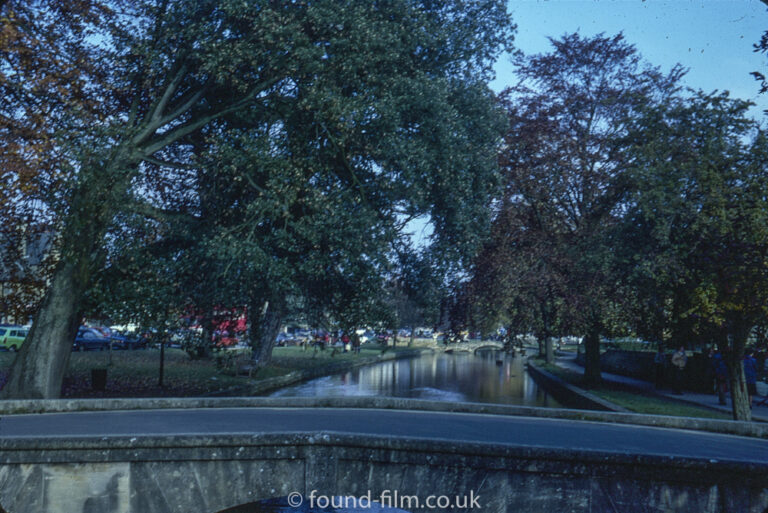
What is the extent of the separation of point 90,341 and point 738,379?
44317 millimetres

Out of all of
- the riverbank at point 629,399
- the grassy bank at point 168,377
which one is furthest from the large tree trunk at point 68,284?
the riverbank at point 629,399

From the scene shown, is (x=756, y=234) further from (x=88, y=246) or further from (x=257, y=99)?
(x=88, y=246)

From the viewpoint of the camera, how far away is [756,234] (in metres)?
14.4

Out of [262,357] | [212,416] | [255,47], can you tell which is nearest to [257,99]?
[255,47]

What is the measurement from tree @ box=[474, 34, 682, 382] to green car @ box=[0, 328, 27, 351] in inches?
1349

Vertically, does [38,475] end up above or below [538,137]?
below

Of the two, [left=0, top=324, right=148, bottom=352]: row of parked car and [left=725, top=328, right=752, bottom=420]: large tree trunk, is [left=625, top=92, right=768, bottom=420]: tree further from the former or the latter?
[left=0, top=324, right=148, bottom=352]: row of parked car

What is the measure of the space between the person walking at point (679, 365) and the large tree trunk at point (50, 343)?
1904 cm

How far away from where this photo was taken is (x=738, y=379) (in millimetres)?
16016

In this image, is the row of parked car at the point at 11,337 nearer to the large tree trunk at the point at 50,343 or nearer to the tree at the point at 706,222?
the large tree trunk at the point at 50,343

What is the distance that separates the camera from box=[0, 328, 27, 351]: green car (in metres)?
43.1

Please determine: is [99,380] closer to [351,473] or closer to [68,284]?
[68,284]

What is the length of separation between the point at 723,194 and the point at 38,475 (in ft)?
51.1

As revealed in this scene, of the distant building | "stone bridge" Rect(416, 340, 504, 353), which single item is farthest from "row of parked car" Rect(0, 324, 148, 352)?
"stone bridge" Rect(416, 340, 504, 353)
